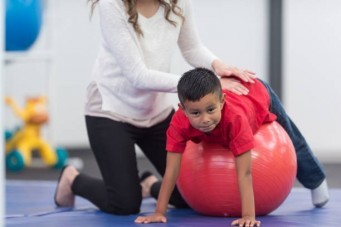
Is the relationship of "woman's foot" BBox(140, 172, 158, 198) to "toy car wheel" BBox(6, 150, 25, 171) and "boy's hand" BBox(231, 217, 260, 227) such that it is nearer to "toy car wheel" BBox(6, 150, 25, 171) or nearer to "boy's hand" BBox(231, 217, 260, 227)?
"boy's hand" BBox(231, 217, 260, 227)

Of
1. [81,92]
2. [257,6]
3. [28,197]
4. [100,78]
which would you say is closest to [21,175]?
[81,92]

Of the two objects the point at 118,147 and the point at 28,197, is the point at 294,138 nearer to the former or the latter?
the point at 118,147

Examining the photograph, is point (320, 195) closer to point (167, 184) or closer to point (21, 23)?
point (167, 184)

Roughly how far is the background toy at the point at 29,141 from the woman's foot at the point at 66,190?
2.86 metres

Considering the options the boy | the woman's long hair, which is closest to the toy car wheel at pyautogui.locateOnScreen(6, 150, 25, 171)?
the woman's long hair

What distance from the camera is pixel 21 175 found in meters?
6.21

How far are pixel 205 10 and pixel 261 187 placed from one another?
4534mm

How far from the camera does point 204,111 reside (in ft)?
8.50

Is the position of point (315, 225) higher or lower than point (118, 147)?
lower

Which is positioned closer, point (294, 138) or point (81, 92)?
point (294, 138)

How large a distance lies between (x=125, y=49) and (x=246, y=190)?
30.8 inches

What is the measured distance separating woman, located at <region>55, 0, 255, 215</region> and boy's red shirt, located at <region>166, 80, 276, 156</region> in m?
0.09

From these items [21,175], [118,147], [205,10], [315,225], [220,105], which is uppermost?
[205,10]

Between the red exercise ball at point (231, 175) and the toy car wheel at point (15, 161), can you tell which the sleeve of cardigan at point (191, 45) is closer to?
the red exercise ball at point (231, 175)
